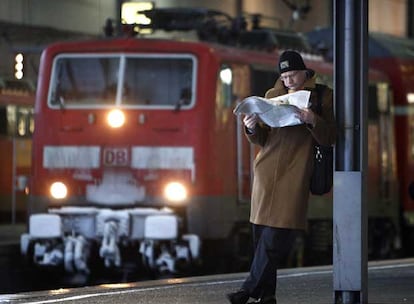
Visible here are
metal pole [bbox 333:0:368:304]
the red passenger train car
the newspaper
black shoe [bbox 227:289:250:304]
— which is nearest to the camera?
the newspaper

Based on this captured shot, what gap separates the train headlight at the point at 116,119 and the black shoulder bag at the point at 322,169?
7077 millimetres

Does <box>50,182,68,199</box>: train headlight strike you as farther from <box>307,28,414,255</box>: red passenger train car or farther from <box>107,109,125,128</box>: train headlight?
<box>307,28,414,255</box>: red passenger train car

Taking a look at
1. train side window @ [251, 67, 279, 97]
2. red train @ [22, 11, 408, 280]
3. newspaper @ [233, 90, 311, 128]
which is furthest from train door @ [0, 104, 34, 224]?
newspaper @ [233, 90, 311, 128]

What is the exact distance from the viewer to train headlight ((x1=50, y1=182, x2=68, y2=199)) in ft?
49.2

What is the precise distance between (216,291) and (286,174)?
92.7 inches

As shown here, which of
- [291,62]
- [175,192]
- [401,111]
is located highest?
[401,111]

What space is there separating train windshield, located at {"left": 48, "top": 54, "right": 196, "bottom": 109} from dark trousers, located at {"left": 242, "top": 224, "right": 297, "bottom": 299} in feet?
22.3

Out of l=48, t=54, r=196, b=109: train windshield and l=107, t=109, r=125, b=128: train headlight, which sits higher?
l=48, t=54, r=196, b=109: train windshield

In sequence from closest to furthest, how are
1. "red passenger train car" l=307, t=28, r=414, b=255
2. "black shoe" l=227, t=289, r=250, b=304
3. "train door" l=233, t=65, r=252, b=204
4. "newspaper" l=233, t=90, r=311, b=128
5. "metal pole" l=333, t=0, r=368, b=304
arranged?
"newspaper" l=233, t=90, r=311, b=128, "metal pole" l=333, t=0, r=368, b=304, "black shoe" l=227, t=289, r=250, b=304, "train door" l=233, t=65, r=252, b=204, "red passenger train car" l=307, t=28, r=414, b=255

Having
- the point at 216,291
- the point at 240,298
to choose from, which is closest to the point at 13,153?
the point at 216,291

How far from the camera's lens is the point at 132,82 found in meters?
15.1

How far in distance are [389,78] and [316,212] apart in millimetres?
3697

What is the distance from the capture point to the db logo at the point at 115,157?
583 inches

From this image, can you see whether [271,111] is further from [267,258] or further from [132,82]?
[132,82]
